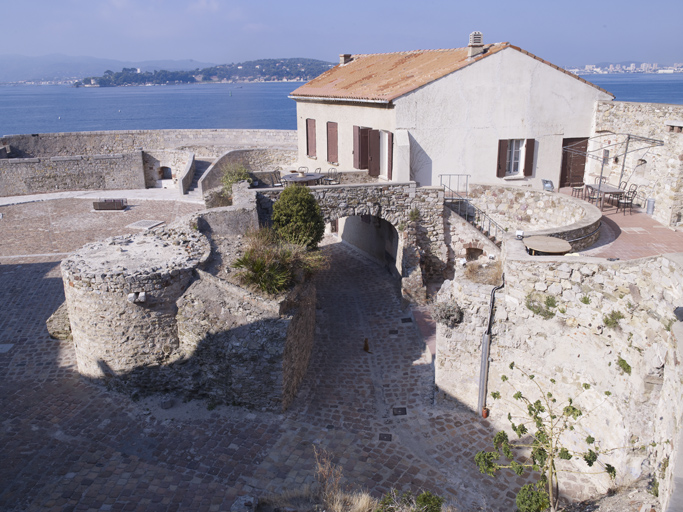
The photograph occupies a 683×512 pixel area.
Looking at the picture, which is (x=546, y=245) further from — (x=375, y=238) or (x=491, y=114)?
(x=375, y=238)

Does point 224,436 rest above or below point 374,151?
below

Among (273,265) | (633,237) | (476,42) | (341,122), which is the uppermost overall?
(476,42)

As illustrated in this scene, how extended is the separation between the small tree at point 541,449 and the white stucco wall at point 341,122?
11.1 m

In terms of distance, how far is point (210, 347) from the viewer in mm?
11789

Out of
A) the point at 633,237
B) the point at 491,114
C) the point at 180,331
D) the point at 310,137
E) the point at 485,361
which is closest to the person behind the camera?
the point at 485,361

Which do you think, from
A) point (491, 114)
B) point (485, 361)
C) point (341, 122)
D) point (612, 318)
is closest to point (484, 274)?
point (485, 361)

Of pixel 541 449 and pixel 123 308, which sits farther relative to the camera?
pixel 123 308

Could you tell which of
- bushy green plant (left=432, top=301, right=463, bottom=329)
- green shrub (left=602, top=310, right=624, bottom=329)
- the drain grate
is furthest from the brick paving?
the drain grate

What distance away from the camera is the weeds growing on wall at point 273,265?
12.3 meters

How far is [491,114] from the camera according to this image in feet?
62.1

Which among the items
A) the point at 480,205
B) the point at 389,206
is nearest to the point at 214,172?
the point at 389,206

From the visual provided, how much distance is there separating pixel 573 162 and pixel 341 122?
30.5 ft

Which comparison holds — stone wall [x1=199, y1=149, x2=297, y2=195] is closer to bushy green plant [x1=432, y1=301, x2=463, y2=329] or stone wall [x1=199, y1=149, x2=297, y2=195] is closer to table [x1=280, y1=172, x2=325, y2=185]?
table [x1=280, y1=172, x2=325, y2=185]

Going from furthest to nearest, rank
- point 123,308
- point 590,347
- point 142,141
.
Answer: point 142,141
point 123,308
point 590,347
